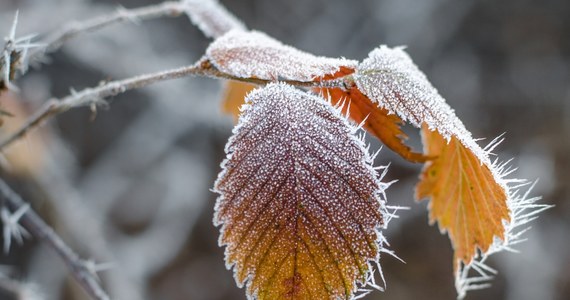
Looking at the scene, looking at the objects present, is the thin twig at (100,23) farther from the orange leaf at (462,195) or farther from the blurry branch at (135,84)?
the orange leaf at (462,195)

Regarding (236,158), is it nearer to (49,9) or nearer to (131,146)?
(49,9)

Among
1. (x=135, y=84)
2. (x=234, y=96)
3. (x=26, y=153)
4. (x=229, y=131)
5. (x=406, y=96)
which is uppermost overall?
(x=229, y=131)

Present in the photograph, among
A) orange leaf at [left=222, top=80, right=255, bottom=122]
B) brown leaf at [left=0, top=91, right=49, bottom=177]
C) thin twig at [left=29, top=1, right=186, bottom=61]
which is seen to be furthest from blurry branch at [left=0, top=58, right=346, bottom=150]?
brown leaf at [left=0, top=91, right=49, bottom=177]

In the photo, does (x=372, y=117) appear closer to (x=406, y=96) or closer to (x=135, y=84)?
(x=406, y=96)

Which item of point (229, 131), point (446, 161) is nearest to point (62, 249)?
point (446, 161)

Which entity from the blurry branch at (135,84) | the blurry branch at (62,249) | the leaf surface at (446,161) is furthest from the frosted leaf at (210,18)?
the blurry branch at (62,249)

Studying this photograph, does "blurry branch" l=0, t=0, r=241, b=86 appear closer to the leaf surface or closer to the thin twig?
the thin twig

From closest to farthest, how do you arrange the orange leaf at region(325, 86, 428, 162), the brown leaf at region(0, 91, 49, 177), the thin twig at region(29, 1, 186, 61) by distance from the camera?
the orange leaf at region(325, 86, 428, 162)
the thin twig at region(29, 1, 186, 61)
the brown leaf at region(0, 91, 49, 177)
